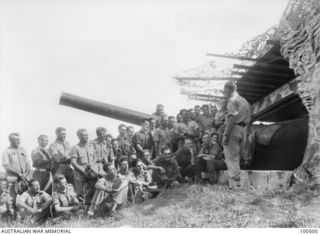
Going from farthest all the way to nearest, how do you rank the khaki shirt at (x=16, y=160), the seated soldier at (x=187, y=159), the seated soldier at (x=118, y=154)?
1. the seated soldier at (x=187, y=159)
2. the seated soldier at (x=118, y=154)
3. the khaki shirt at (x=16, y=160)

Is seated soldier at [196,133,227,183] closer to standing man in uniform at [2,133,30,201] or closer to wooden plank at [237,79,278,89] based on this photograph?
wooden plank at [237,79,278,89]

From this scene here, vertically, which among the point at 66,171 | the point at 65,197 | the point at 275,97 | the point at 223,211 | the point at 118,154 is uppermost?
the point at 275,97

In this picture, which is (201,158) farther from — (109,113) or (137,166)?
(109,113)

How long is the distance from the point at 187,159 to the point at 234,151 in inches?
50.1

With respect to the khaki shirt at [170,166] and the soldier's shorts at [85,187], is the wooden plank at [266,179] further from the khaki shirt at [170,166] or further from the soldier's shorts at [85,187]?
the soldier's shorts at [85,187]

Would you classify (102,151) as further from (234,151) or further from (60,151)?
(234,151)

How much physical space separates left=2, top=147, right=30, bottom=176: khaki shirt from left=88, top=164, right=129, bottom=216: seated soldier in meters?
1.07

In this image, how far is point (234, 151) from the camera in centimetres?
628

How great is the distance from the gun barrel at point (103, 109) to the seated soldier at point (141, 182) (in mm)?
2154

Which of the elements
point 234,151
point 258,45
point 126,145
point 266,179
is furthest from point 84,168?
point 258,45

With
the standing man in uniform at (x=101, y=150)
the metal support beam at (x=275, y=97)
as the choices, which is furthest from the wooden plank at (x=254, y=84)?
the standing man in uniform at (x=101, y=150)

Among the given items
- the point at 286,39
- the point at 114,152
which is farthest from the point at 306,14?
the point at 114,152

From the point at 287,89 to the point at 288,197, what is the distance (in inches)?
103

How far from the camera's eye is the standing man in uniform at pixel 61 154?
6.49 metres
